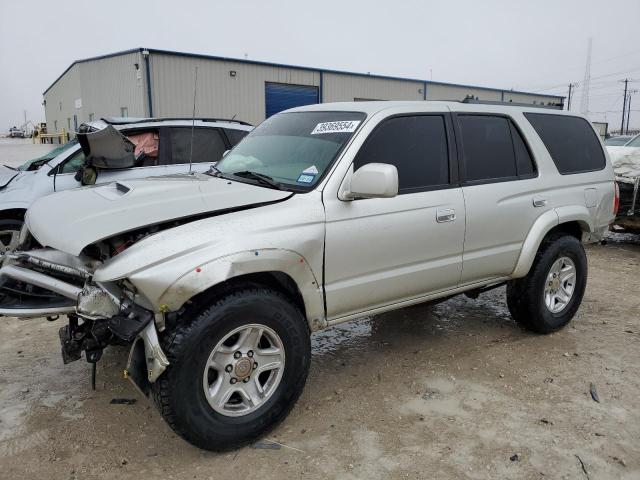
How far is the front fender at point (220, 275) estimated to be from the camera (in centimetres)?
240

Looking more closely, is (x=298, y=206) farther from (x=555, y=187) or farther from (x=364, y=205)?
(x=555, y=187)

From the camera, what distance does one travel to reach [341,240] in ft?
9.84

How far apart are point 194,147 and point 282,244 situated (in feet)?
13.2

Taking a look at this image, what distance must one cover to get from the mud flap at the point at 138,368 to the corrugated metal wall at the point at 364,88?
20.5 metres

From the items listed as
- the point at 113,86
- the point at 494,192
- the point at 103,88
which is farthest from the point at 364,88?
the point at 494,192

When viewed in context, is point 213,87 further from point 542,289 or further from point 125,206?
point 125,206

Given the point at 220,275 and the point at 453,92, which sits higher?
the point at 453,92

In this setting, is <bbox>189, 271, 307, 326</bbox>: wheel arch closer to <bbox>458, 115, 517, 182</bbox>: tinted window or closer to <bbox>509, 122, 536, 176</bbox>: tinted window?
<bbox>458, 115, 517, 182</bbox>: tinted window

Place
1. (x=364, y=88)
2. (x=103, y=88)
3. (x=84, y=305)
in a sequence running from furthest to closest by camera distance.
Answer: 1. (x=364, y=88)
2. (x=103, y=88)
3. (x=84, y=305)

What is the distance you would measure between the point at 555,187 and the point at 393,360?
75.4 inches

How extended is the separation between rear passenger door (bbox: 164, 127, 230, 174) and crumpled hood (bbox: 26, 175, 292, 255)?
291 centimetres

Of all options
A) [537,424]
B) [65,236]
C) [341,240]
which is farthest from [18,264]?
[537,424]

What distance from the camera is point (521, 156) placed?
160 inches

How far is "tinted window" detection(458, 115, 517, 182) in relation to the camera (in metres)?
3.73
